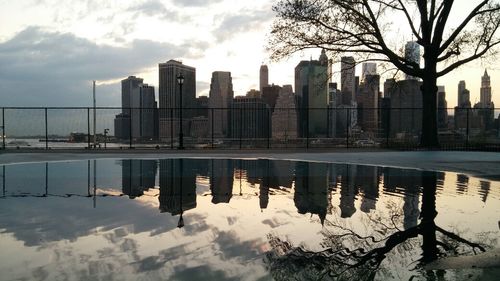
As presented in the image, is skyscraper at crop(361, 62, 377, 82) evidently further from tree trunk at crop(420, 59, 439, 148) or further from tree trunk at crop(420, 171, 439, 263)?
tree trunk at crop(420, 171, 439, 263)

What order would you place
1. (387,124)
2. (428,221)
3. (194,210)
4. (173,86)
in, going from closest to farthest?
(428,221) < (194,210) < (387,124) < (173,86)

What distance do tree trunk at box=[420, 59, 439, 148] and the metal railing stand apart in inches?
144

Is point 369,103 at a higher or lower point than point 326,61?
lower

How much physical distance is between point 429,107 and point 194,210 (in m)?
18.8

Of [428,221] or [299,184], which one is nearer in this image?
[428,221]

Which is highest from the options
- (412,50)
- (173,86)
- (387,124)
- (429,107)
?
(412,50)

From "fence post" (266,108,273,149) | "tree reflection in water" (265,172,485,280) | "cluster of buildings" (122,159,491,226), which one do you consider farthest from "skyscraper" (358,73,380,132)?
"tree reflection in water" (265,172,485,280)

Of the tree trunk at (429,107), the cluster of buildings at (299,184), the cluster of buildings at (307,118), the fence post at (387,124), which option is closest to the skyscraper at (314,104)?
the cluster of buildings at (307,118)

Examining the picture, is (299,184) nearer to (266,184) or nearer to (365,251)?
(266,184)

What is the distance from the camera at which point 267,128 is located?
28.8 m

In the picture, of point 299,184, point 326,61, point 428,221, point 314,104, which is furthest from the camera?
point 314,104

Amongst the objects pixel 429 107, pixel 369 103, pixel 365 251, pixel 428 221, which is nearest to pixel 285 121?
pixel 369 103

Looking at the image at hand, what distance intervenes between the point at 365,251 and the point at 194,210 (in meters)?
3.19

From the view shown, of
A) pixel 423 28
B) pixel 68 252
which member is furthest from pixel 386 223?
pixel 423 28
